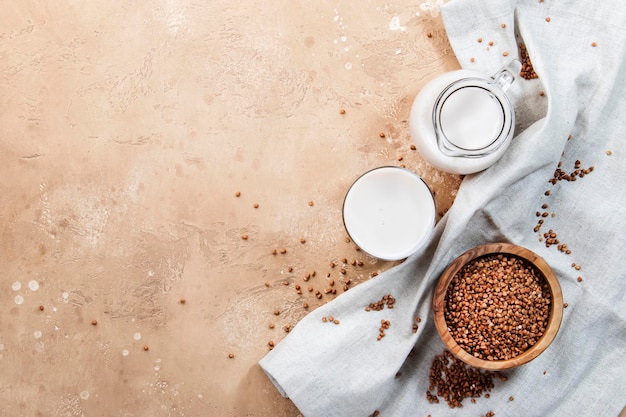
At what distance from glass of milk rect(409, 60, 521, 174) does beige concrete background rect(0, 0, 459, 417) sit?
0.17 m

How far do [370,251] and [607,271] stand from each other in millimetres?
619

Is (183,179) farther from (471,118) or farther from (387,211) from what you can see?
(471,118)

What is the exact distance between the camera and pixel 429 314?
1568mm

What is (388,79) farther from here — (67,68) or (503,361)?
(67,68)

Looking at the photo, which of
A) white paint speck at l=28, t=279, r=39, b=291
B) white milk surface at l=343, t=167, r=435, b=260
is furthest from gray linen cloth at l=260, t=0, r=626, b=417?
white paint speck at l=28, t=279, r=39, b=291

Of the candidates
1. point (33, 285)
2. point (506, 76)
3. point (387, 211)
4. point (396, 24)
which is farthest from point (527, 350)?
point (33, 285)

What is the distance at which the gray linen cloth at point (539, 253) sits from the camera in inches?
60.0

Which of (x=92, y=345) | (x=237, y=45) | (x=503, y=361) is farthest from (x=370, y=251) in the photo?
(x=92, y=345)

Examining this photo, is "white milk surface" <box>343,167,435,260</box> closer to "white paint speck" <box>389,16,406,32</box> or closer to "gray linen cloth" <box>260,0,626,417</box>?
"gray linen cloth" <box>260,0,626,417</box>

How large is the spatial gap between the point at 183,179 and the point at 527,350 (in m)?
1.01

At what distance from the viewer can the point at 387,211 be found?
1600 mm

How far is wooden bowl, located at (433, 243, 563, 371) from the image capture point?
1450 mm

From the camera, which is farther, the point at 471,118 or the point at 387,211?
the point at 387,211

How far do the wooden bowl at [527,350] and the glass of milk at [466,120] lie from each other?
21cm
